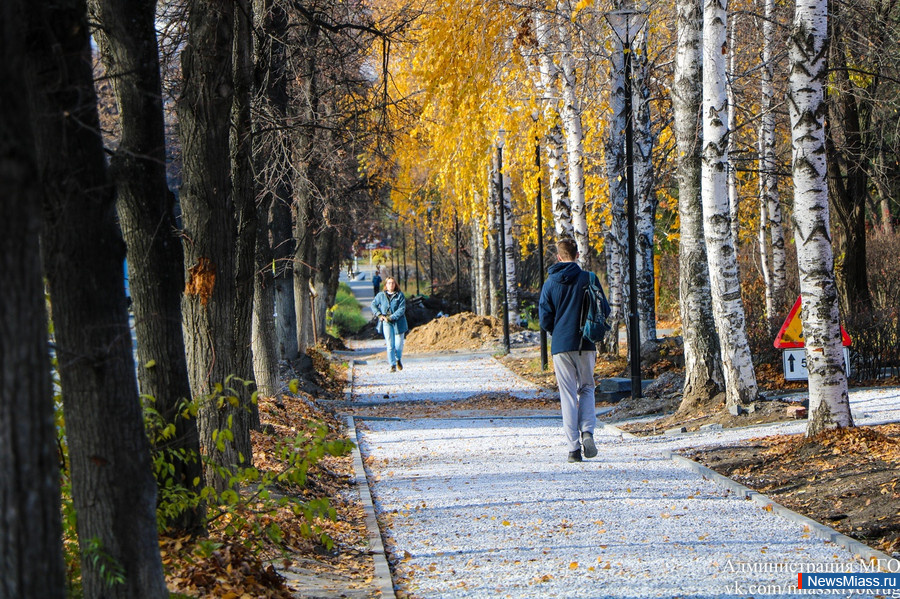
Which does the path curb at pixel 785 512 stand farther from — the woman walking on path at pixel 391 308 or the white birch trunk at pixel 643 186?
the woman walking on path at pixel 391 308

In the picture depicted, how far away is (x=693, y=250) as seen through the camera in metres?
12.4

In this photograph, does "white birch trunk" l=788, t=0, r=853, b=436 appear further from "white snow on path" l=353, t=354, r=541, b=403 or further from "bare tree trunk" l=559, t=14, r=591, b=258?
"white snow on path" l=353, t=354, r=541, b=403

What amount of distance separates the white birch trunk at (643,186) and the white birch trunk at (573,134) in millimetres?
1063

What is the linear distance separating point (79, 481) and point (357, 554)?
2862 mm

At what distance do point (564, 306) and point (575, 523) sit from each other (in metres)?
2.57

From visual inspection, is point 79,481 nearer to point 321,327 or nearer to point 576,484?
point 576,484

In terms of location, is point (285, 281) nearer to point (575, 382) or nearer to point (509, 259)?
point (575, 382)

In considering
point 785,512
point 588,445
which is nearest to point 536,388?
point 588,445

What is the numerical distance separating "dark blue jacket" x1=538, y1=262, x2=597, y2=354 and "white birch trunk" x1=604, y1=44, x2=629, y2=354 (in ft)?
27.5

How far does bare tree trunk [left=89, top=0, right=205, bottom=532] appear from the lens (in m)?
5.13

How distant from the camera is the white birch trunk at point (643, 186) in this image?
18.2m

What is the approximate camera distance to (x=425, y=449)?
11.4m

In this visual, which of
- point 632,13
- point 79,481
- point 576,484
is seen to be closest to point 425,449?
point 576,484

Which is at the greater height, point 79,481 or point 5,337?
point 5,337
